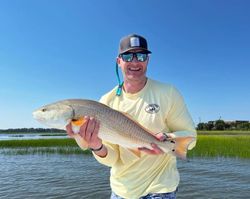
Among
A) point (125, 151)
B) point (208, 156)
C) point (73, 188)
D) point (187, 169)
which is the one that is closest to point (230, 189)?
point (187, 169)

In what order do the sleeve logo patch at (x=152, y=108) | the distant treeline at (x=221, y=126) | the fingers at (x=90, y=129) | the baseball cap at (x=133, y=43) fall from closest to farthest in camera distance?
1. the fingers at (x=90, y=129)
2. the sleeve logo patch at (x=152, y=108)
3. the baseball cap at (x=133, y=43)
4. the distant treeline at (x=221, y=126)

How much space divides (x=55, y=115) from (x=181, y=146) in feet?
4.44

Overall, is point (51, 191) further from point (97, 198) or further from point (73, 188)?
point (97, 198)

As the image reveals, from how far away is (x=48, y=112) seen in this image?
371 centimetres

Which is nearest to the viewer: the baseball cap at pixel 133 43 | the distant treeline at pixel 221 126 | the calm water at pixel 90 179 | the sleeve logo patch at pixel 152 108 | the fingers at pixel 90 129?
the fingers at pixel 90 129

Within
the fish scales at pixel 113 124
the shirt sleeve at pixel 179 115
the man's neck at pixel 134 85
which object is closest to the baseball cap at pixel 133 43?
the man's neck at pixel 134 85

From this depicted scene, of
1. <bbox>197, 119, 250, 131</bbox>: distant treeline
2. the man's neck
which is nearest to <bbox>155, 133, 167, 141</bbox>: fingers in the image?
the man's neck

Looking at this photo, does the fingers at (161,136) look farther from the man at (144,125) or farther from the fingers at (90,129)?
the fingers at (90,129)

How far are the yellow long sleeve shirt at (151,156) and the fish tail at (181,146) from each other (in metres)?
0.07

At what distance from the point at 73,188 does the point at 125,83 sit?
12.6 metres

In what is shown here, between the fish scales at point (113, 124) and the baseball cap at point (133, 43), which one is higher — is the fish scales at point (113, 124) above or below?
below

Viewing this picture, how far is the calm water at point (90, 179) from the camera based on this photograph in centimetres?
1452

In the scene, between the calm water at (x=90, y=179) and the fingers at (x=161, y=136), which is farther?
the calm water at (x=90, y=179)

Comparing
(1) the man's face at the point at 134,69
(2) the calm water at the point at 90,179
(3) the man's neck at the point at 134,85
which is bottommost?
(2) the calm water at the point at 90,179
